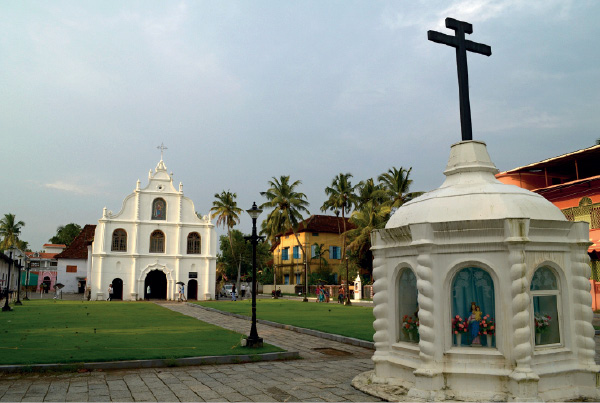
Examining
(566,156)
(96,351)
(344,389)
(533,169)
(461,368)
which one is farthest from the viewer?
(533,169)

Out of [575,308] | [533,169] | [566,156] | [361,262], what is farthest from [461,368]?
[361,262]

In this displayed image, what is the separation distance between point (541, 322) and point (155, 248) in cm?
4054

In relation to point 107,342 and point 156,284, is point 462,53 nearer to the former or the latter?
point 107,342

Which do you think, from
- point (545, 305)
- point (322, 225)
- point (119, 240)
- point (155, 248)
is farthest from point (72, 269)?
point (545, 305)

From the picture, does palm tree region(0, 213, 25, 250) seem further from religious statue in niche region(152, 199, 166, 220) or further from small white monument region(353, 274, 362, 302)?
small white monument region(353, 274, 362, 302)

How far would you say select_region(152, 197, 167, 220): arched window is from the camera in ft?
145

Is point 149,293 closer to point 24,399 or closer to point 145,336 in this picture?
point 145,336

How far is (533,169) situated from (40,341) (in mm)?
25852

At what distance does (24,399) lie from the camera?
7.19m

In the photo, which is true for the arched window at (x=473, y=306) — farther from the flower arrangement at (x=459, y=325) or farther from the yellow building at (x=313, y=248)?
the yellow building at (x=313, y=248)

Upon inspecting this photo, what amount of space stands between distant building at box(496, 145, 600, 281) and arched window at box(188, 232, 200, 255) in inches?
1098

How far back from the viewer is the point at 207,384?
8.34m

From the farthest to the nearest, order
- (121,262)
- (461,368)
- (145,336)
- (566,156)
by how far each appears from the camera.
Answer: (121,262) < (566,156) < (145,336) < (461,368)

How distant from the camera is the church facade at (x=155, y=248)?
137 ft
